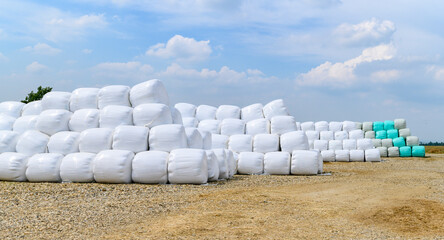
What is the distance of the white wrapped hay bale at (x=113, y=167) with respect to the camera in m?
8.09

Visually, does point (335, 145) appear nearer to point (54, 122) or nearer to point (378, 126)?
point (378, 126)

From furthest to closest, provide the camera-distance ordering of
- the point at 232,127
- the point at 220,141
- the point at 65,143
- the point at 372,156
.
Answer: the point at 372,156 < the point at 232,127 < the point at 220,141 < the point at 65,143

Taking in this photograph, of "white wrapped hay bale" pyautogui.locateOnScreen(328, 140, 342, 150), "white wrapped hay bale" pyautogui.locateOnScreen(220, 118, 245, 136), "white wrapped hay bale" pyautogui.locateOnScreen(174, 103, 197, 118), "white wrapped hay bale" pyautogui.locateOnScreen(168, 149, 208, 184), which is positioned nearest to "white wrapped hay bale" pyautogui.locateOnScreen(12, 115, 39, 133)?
"white wrapped hay bale" pyautogui.locateOnScreen(168, 149, 208, 184)

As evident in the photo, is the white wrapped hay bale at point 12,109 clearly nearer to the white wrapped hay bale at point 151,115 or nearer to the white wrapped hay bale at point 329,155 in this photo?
the white wrapped hay bale at point 151,115

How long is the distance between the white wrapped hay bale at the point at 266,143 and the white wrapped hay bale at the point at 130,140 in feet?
12.3

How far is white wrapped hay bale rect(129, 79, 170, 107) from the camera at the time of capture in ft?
30.4

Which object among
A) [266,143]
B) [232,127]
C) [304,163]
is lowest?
[304,163]

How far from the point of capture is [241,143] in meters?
11.6

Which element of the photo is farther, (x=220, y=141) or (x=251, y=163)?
(x=220, y=141)

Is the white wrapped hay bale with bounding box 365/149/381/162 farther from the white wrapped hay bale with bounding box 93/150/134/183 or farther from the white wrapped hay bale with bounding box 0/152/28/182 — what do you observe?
the white wrapped hay bale with bounding box 0/152/28/182

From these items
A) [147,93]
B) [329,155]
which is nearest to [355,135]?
[329,155]

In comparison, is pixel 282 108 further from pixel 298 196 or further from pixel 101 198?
pixel 101 198

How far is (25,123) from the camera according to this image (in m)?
10.3

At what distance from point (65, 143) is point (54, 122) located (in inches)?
28.9
